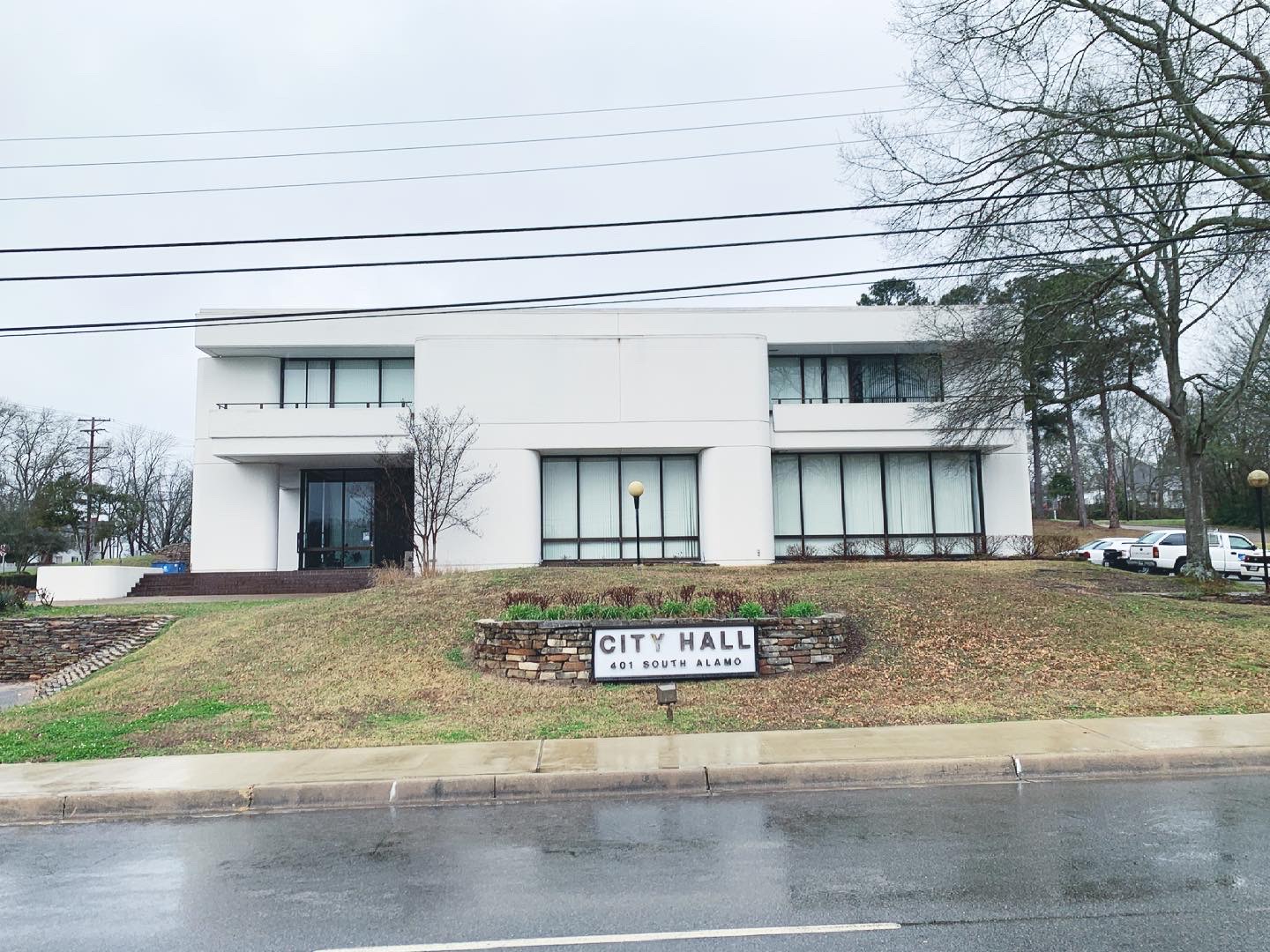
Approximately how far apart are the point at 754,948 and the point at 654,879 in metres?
1.25

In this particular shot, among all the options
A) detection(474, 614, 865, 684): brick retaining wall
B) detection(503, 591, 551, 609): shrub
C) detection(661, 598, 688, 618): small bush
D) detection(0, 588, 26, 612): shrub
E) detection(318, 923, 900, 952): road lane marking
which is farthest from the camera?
detection(0, 588, 26, 612): shrub

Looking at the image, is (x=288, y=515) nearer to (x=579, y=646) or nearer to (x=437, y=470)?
(x=437, y=470)

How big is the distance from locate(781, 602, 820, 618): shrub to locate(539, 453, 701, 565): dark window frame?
44.6ft

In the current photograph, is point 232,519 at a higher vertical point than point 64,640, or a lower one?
higher

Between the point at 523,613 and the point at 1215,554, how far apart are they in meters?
26.0

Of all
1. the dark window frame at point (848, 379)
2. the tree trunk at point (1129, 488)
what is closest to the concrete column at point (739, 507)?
the dark window frame at point (848, 379)

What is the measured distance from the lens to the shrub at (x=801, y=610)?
13.2m

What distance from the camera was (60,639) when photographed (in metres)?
18.3

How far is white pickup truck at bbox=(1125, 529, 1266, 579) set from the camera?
2948cm

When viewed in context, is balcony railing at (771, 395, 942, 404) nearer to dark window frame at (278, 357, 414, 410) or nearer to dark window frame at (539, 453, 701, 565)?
dark window frame at (539, 453, 701, 565)

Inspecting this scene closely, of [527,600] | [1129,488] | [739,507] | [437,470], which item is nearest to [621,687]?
[527,600]

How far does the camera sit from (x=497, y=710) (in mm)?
11430

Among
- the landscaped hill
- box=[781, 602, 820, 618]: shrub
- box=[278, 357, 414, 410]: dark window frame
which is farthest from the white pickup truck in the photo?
box=[278, 357, 414, 410]: dark window frame

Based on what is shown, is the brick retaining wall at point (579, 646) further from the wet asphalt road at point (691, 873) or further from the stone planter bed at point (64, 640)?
the stone planter bed at point (64, 640)
